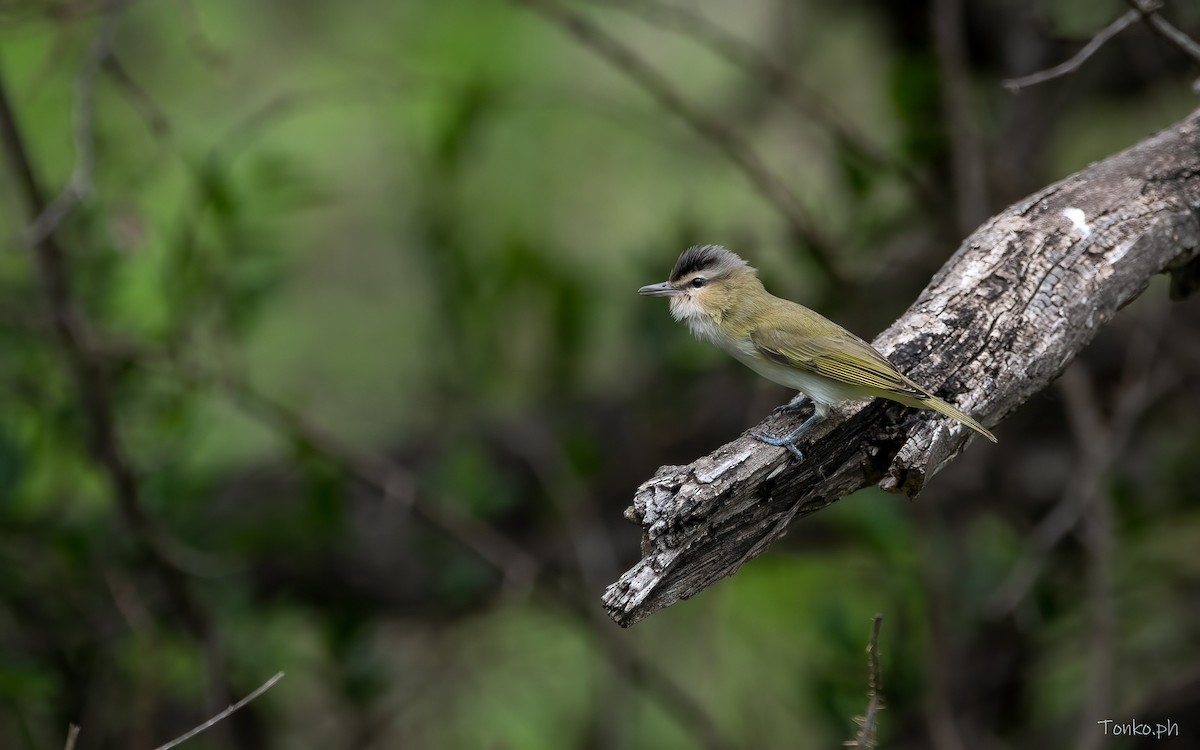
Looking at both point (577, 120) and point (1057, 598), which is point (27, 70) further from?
point (1057, 598)

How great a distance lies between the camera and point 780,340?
133 inches

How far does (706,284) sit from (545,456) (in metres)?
2.13

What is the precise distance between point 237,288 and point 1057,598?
3857 mm

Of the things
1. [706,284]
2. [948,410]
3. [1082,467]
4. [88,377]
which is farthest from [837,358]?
[88,377]

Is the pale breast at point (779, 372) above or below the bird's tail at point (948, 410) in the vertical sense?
above

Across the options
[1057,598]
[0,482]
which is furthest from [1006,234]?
[0,482]

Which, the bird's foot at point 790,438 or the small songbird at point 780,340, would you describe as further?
the small songbird at point 780,340

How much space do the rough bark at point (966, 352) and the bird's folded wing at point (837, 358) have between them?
10cm

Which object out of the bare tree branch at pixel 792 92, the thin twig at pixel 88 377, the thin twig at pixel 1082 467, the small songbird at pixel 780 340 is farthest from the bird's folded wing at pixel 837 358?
the thin twig at pixel 88 377

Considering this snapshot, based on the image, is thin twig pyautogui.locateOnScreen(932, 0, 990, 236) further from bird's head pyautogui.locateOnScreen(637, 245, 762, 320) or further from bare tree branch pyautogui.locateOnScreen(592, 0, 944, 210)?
bird's head pyautogui.locateOnScreen(637, 245, 762, 320)

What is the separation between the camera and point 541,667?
6461 mm

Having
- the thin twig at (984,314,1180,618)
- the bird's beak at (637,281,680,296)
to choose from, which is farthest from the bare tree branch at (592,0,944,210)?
the bird's beak at (637,281,680,296)

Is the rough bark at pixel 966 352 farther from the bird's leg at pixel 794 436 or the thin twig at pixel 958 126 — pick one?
the thin twig at pixel 958 126

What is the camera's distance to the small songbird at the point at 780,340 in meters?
2.78
